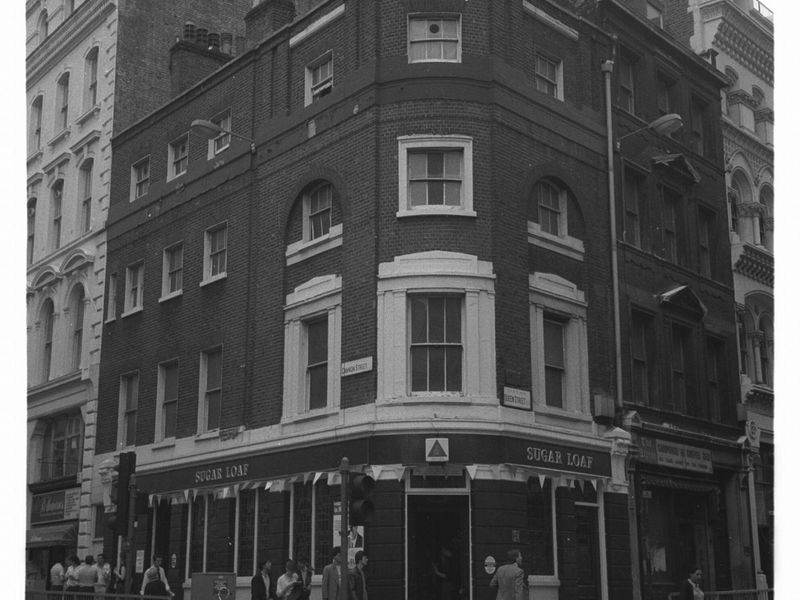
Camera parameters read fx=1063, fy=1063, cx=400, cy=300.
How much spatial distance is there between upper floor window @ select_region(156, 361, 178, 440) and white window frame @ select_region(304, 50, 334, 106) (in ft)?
28.1

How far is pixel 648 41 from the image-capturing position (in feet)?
100

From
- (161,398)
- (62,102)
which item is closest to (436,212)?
(161,398)

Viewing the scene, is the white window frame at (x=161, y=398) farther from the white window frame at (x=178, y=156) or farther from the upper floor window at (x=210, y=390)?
the white window frame at (x=178, y=156)

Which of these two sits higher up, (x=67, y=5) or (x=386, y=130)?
(x=67, y=5)

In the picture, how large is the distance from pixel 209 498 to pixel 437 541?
25.1 feet

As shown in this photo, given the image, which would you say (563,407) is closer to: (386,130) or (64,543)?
(386,130)

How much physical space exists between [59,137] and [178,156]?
8201 millimetres

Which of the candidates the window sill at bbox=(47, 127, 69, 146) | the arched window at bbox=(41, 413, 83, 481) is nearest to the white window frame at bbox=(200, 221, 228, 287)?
the arched window at bbox=(41, 413, 83, 481)

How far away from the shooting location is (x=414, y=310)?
22500 millimetres

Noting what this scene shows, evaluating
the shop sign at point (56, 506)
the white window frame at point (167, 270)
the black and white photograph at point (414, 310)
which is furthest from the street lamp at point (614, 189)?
the shop sign at point (56, 506)

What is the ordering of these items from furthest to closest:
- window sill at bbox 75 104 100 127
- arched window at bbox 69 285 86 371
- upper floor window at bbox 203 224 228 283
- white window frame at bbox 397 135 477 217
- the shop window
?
1. window sill at bbox 75 104 100 127
2. arched window at bbox 69 285 86 371
3. upper floor window at bbox 203 224 228 283
4. the shop window
5. white window frame at bbox 397 135 477 217

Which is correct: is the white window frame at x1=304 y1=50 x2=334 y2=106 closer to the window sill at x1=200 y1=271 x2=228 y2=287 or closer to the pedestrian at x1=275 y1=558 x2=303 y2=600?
the window sill at x1=200 y1=271 x2=228 y2=287

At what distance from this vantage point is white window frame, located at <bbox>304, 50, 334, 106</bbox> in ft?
84.7

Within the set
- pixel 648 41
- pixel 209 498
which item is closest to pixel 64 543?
pixel 209 498
